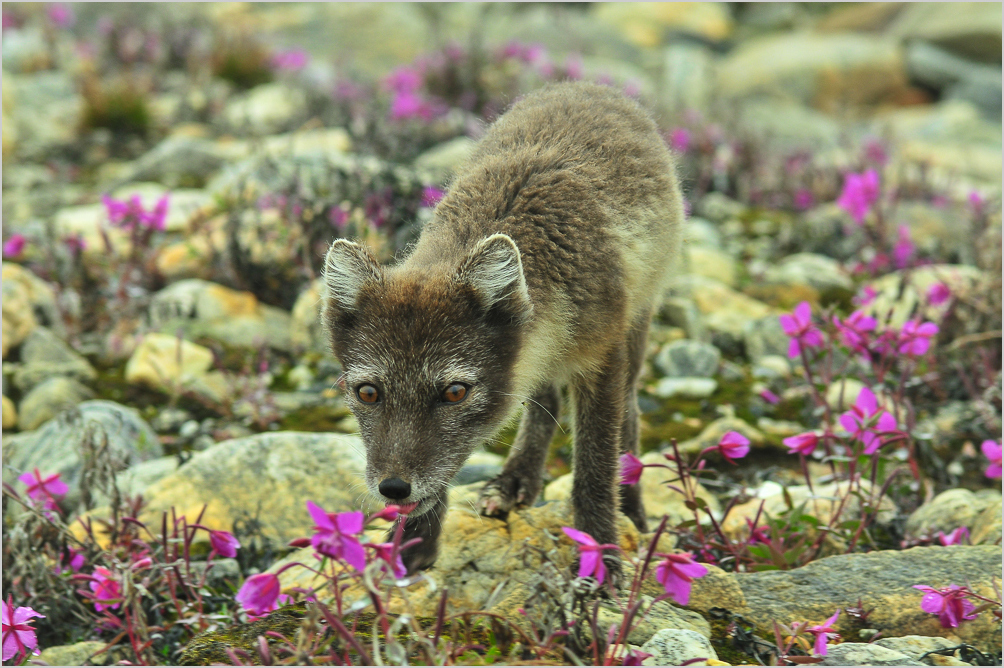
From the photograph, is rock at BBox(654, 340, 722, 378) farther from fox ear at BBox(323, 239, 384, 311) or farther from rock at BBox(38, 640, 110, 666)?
rock at BBox(38, 640, 110, 666)

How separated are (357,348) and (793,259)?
20.7ft

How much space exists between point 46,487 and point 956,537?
449cm


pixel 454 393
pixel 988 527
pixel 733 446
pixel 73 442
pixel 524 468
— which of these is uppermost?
pixel 454 393

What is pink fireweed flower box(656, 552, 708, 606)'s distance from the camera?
3012mm

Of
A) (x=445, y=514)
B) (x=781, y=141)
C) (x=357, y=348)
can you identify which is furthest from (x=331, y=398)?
(x=781, y=141)

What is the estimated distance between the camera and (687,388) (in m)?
6.69

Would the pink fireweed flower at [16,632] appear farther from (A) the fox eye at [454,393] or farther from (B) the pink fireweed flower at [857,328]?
(B) the pink fireweed flower at [857,328]

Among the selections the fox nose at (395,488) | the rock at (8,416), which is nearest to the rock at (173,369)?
the rock at (8,416)

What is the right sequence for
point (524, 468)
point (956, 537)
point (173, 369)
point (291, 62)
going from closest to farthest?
point (956, 537)
point (524, 468)
point (173, 369)
point (291, 62)

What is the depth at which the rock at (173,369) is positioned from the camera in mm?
6348

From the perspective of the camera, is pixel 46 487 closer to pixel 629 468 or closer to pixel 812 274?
pixel 629 468

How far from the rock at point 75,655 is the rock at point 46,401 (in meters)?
2.39

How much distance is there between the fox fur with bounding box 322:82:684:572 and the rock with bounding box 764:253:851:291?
350 centimetres

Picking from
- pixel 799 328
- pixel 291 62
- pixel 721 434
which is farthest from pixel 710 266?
pixel 291 62
